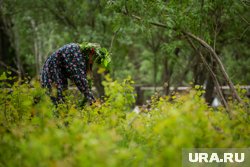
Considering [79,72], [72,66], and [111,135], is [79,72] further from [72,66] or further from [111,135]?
[111,135]

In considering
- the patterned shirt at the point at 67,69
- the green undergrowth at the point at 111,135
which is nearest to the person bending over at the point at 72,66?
the patterned shirt at the point at 67,69

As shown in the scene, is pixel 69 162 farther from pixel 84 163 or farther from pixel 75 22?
pixel 75 22

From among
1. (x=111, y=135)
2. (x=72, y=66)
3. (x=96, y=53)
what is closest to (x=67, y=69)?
(x=72, y=66)

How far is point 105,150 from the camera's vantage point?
2904 millimetres

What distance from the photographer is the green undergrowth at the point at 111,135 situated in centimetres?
308

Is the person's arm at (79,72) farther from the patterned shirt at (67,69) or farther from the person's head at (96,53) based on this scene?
the person's head at (96,53)

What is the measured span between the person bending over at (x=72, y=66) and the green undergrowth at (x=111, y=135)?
456 mm

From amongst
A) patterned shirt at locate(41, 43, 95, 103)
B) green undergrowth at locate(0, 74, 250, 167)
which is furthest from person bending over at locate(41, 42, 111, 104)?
green undergrowth at locate(0, 74, 250, 167)

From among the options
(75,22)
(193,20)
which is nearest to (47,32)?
(75,22)

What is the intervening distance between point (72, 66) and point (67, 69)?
14 centimetres

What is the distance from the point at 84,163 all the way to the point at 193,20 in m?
4.73

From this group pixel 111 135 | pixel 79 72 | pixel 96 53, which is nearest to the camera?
pixel 111 135

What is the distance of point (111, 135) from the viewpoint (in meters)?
3.30

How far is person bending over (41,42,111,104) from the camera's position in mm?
5816
